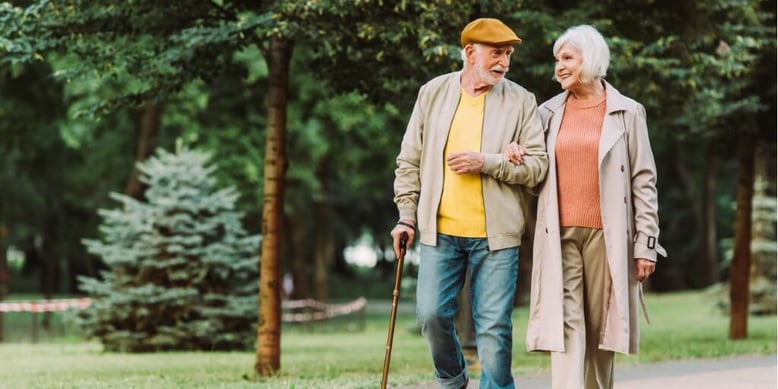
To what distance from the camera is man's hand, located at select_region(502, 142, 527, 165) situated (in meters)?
6.39

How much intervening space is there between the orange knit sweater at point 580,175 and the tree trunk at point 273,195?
5.34 metres

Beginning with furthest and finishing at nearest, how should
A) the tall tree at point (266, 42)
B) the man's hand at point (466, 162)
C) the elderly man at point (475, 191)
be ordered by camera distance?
1. the tall tree at point (266, 42)
2. the elderly man at point (475, 191)
3. the man's hand at point (466, 162)

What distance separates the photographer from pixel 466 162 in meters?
6.34

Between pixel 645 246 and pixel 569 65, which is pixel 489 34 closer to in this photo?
pixel 569 65

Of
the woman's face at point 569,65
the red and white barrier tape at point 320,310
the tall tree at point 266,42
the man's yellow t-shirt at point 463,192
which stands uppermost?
the tall tree at point 266,42

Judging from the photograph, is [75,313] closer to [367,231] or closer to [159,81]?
[159,81]

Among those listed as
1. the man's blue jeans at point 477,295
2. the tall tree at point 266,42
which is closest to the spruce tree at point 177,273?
the tall tree at point 266,42

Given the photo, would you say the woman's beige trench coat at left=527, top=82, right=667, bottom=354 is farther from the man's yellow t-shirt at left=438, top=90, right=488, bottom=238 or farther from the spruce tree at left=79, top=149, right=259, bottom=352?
the spruce tree at left=79, top=149, right=259, bottom=352

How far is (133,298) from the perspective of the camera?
18156mm

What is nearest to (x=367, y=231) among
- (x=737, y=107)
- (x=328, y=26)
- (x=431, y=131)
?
(x=737, y=107)

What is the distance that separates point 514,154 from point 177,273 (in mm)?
12369

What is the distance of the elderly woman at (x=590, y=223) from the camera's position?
6.47 m

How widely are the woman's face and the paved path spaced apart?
3658mm

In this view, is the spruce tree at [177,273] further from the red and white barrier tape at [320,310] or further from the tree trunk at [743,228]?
the red and white barrier tape at [320,310]
